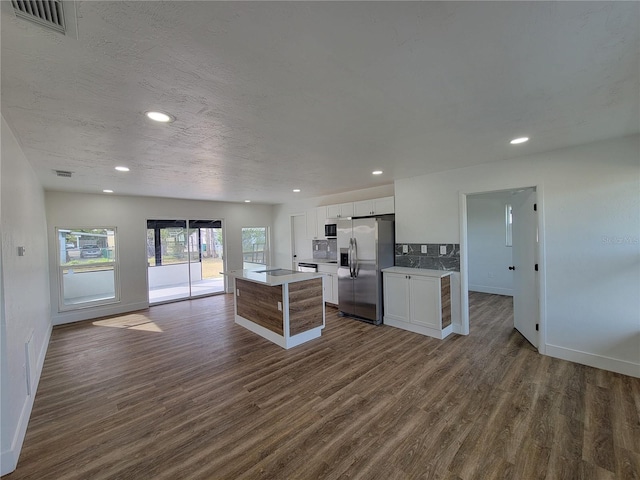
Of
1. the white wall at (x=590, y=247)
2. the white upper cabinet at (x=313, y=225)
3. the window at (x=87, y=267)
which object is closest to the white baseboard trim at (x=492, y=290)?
the white wall at (x=590, y=247)

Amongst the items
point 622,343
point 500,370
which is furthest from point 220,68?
point 622,343

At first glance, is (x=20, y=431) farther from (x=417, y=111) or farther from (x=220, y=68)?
(x=417, y=111)

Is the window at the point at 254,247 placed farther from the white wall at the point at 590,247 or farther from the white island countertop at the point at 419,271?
the white wall at the point at 590,247

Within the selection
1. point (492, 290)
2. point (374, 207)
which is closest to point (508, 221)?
point (492, 290)

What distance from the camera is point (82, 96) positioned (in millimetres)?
1754

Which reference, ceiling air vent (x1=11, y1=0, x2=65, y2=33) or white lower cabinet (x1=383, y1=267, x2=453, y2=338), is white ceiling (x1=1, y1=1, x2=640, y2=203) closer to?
ceiling air vent (x1=11, y1=0, x2=65, y2=33)

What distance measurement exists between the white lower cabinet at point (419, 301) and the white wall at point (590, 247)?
1.16 m

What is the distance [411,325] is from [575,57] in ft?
11.9

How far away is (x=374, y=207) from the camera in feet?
17.2

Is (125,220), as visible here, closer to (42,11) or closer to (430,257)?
(42,11)

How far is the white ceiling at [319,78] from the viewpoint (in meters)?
1.18

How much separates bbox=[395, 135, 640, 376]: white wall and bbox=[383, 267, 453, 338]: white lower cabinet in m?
1.16

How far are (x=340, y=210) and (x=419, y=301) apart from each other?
2709 millimetres

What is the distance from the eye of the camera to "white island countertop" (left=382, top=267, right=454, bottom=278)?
395 cm
